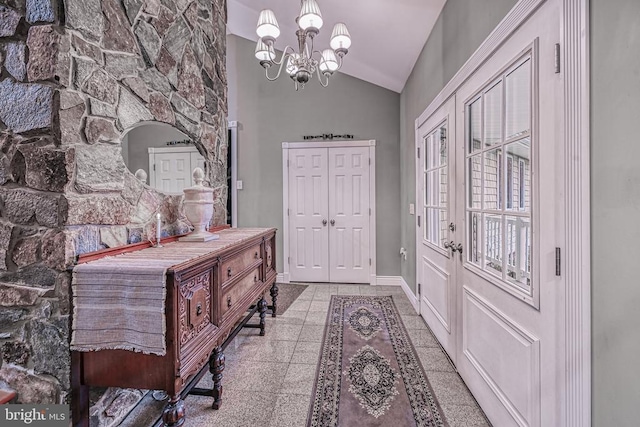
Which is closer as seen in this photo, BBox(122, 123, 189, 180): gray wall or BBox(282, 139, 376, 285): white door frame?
BBox(122, 123, 189, 180): gray wall

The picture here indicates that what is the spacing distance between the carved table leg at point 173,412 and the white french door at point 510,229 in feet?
5.00

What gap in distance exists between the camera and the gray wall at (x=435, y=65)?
5.92 ft

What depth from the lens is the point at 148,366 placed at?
53.4 inches

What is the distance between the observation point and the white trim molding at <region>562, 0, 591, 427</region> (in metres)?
1.06

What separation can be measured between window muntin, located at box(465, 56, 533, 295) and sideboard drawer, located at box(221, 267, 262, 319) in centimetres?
151

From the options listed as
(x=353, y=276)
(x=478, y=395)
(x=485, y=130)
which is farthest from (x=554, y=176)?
Result: (x=353, y=276)

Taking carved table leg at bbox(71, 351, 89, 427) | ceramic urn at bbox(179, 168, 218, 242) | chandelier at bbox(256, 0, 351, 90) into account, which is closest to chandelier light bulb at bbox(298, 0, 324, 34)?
chandelier at bbox(256, 0, 351, 90)

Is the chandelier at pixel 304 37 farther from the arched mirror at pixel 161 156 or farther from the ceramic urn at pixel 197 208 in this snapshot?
the ceramic urn at pixel 197 208

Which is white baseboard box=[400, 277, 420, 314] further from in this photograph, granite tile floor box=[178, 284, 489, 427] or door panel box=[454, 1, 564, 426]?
door panel box=[454, 1, 564, 426]

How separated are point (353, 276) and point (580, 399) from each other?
3546 millimetres

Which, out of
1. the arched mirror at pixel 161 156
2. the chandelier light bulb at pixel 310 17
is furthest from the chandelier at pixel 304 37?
the arched mirror at pixel 161 156

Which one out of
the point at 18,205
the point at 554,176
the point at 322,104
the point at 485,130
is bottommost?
the point at 18,205

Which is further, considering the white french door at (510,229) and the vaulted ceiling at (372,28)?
the vaulted ceiling at (372,28)

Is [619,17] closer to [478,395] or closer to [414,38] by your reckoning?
[478,395]
